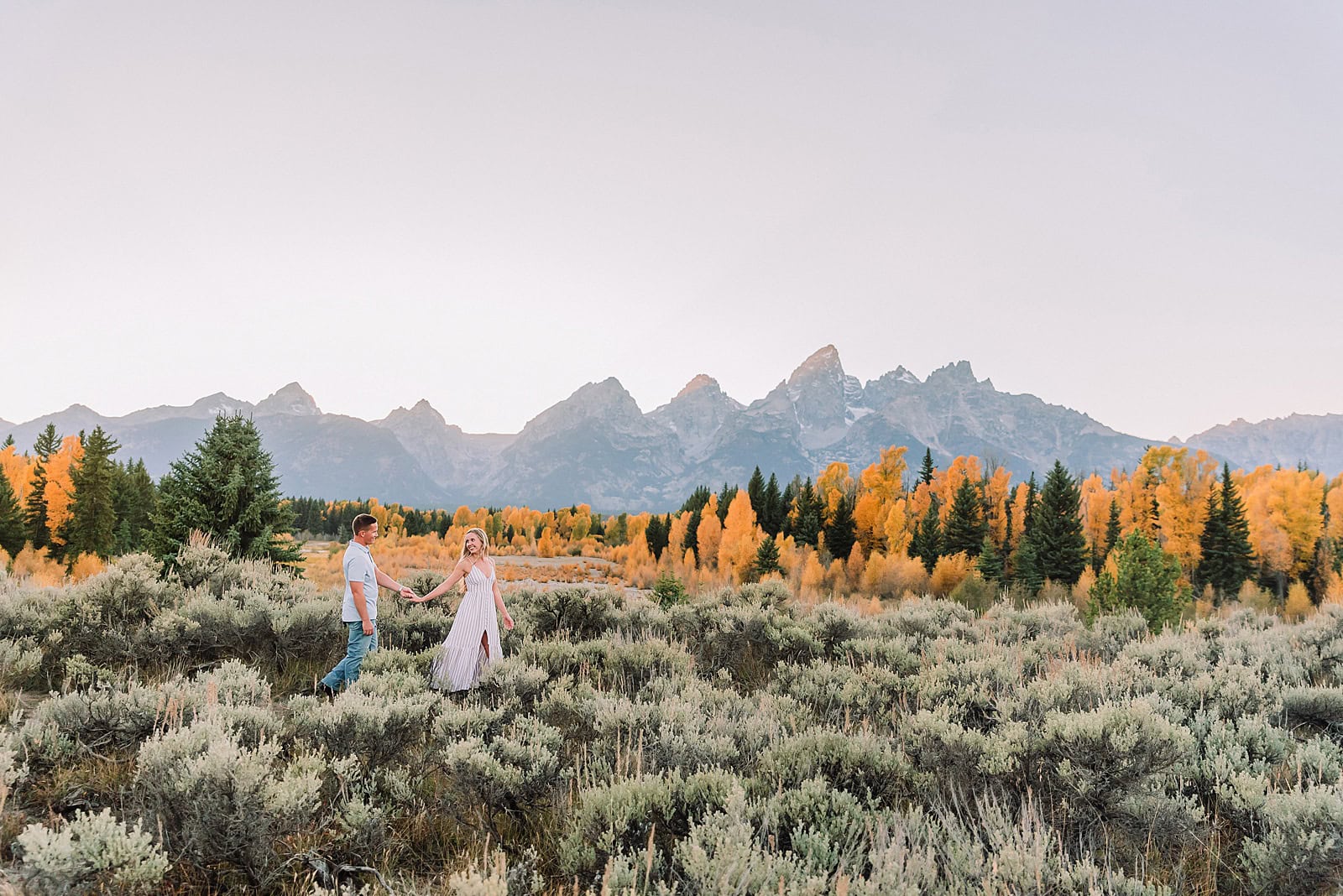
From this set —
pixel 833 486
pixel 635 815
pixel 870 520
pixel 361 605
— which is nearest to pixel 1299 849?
pixel 635 815

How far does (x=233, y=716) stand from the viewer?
14.1 ft

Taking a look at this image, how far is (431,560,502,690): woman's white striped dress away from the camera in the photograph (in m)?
6.78

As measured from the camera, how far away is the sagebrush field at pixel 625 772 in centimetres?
325

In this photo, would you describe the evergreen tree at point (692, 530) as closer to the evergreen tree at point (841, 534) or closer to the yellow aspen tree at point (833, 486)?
the yellow aspen tree at point (833, 486)

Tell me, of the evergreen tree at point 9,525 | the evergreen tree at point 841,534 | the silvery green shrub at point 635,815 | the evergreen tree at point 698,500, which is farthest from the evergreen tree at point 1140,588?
the evergreen tree at point 698,500

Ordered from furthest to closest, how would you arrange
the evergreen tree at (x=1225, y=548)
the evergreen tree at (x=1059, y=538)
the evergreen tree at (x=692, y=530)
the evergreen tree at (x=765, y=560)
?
the evergreen tree at (x=692, y=530) < the evergreen tree at (x=1225, y=548) < the evergreen tree at (x=1059, y=538) < the evergreen tree at (x=765, y=560)

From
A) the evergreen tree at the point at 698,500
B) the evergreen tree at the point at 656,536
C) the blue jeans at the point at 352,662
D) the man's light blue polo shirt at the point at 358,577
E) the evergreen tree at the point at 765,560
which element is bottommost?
the evergreen tree at the point at 656,536

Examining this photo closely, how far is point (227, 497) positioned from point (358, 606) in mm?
8497

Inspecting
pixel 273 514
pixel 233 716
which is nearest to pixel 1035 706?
pixel 233 716

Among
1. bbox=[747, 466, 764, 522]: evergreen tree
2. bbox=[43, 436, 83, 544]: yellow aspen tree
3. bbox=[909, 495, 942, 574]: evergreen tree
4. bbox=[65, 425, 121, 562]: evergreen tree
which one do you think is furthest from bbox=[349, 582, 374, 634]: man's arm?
Answer: bbox=[747, 466, 764, 522]: evergreen tree

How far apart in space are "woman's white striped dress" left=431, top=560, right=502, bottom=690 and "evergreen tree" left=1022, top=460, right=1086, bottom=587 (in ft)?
108

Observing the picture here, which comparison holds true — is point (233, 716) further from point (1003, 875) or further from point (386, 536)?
point (386, 536)

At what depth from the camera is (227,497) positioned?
1277 centimetres

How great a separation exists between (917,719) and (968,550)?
36.8m
